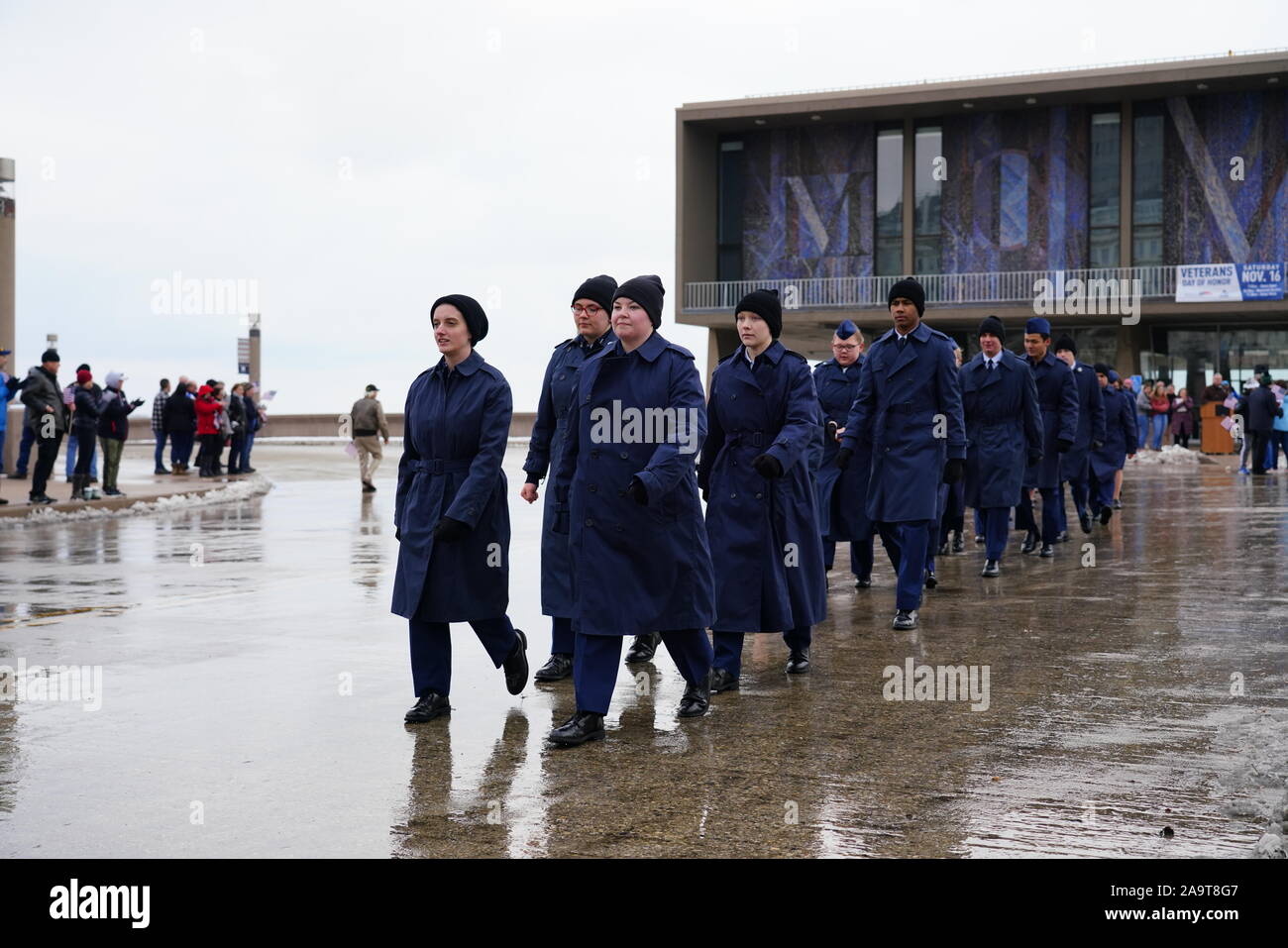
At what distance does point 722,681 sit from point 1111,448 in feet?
36.9

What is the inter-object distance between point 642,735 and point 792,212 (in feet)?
160

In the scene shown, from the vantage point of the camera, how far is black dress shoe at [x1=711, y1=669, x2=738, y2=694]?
23.8 ft

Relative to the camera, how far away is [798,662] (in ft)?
25.6

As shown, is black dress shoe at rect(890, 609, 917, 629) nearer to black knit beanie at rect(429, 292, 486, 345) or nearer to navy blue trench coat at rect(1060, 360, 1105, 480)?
black knit beanie at rect(429, 292, 486, 345)

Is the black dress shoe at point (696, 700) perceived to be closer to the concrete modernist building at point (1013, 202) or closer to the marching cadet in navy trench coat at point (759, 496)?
the marching cadet in navy trench coat at point (759, 496)

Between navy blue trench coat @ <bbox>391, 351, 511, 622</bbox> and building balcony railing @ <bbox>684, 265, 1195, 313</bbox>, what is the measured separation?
41.2 m

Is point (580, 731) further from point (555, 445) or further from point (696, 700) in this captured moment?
point (555, 445)

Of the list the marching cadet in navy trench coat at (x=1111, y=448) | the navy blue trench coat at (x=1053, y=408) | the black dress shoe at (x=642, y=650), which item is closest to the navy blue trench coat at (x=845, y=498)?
the black dress shoe at (x=642, y=650)

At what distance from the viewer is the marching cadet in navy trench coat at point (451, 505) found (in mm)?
6563

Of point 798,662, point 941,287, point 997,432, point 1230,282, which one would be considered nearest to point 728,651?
point 798,662

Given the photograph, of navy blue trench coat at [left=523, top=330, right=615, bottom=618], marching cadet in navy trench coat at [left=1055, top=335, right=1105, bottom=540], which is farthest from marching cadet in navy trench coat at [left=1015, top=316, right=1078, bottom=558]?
navy blue trench coat at [left=523, top=330, right=615, bottom=618]

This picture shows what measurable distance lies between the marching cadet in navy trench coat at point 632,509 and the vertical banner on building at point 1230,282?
43.1 metres
